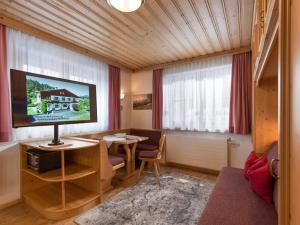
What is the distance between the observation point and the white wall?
14.5 ft

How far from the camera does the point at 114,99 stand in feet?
13.1

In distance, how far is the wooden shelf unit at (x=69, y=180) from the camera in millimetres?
1988

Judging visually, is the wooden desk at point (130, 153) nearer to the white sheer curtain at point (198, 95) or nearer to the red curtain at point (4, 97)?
the white sheer curtain at point (198, 95)

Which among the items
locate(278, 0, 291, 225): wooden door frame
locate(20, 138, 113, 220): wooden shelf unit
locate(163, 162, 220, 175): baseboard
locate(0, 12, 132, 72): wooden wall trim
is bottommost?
locate(163, 162, 220, 175): baseboard

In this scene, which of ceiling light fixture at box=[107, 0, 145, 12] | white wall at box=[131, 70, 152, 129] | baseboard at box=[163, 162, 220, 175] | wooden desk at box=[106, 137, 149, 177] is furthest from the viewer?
white wall at box=[131, 70, 152, 129]

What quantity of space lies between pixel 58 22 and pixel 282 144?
9.42ft

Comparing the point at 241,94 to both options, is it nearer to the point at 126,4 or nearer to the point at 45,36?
the point at 126,4

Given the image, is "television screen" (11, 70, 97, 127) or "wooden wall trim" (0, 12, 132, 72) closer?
"television screen" (11, 70, 97, 127)

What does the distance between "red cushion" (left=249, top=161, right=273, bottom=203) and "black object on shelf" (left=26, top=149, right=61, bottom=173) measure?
8.08 feet

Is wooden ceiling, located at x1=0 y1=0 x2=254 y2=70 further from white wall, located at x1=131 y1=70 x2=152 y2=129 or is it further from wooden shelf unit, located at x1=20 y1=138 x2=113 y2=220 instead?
wooden shelf unit, located at x1=20 y1=138 x2=113 y2=220

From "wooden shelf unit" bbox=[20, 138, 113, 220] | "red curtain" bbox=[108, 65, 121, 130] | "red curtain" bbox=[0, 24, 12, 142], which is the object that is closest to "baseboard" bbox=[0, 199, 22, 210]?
"wooden shelf unit" bbox=[20, 138, 113, 220]

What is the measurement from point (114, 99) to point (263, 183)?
3312mm

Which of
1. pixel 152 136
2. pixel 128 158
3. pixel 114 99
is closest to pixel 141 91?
pixel 114 99

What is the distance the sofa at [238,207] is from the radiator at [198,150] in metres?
1.54
